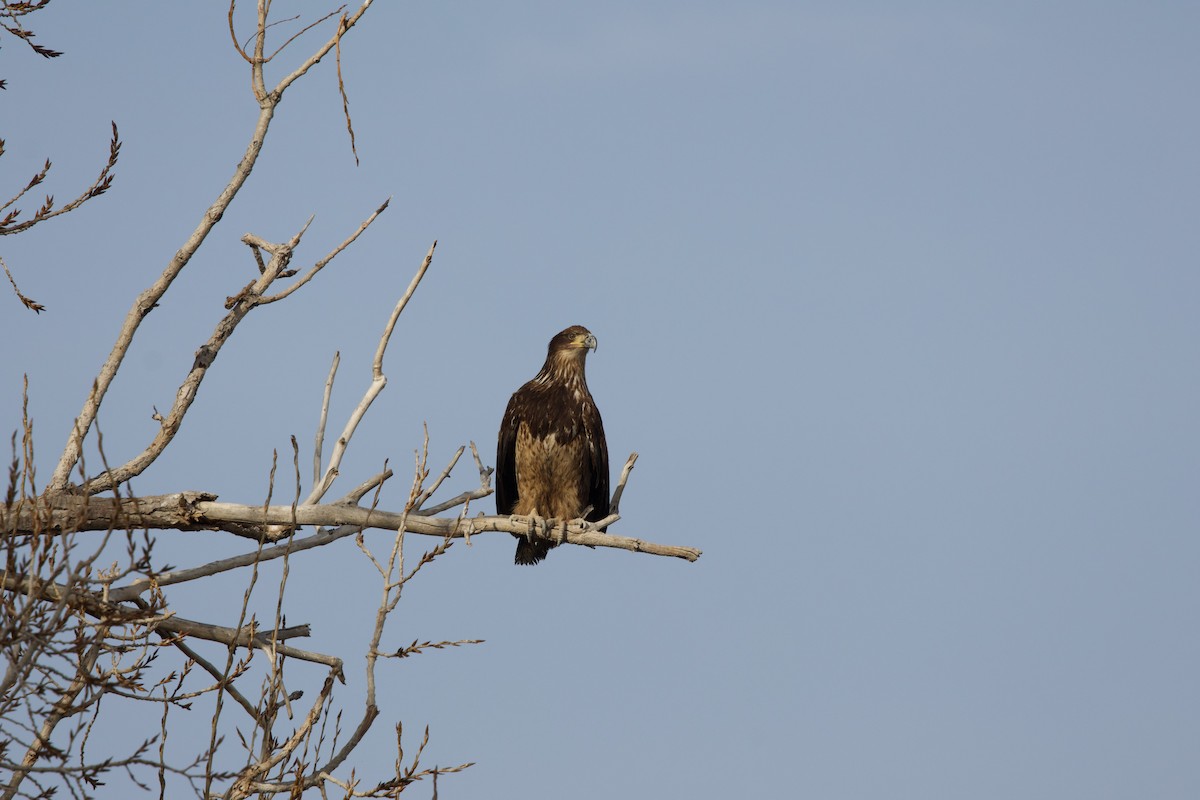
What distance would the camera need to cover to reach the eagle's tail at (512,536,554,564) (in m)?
8.23

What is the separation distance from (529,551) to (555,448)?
2.15 feet

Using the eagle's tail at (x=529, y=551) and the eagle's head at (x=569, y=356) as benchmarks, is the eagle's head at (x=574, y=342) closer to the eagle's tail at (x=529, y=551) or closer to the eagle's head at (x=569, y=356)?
the eagle's head at (x=569, y=356)

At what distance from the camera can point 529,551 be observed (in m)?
8.30

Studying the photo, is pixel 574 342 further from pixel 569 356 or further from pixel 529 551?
pixel 529 551

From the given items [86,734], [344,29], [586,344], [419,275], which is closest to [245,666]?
[86,734]

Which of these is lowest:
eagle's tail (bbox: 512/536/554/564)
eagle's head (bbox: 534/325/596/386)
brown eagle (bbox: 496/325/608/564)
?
eagle's tail (bbox: 512/536/554/564)

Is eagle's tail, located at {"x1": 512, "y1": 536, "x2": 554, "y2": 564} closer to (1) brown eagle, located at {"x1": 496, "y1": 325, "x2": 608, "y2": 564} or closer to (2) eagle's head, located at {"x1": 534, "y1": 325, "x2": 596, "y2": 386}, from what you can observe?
(1) brown eagle, located at {"x1": 496, "y1": 325, "x2": 608, "y2": 564}

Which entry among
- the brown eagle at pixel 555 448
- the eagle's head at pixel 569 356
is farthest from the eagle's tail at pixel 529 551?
the eagle's head at pixel 569 356

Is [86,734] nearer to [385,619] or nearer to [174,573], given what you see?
[174,573]

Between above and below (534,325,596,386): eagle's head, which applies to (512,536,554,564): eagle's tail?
below

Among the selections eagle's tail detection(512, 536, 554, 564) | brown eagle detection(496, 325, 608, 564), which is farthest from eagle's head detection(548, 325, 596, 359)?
eagle's tail detection(512, 536, 554, 564)

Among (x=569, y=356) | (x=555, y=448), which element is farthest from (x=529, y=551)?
(x=569, y=356)

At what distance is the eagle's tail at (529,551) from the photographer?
8.23 metres

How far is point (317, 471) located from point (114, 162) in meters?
1.57
